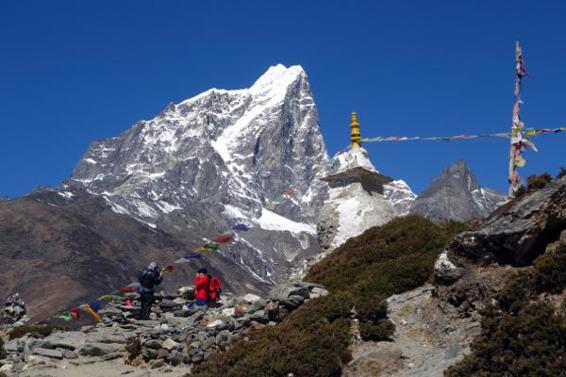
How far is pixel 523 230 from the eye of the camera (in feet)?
46.1

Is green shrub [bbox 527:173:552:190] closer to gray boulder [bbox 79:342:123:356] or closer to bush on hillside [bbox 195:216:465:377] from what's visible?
bush on hillside [bbox 195:216:465:377]

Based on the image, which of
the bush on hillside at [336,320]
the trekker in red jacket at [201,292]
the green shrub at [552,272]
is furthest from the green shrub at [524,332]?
the trekker in red jacket at [201,292]

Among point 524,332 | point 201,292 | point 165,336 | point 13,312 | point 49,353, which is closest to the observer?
point 524,332

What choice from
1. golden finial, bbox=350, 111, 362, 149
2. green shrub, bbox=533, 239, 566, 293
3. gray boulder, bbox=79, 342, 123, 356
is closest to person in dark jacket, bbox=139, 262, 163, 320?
gray boulder, bbox=79, 342, 123, 356

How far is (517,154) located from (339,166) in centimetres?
607

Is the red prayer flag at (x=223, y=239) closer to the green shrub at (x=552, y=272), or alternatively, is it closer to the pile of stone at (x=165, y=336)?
the pile of stone at (x=165, y=336)

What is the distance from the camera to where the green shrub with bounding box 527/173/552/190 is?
617 inches

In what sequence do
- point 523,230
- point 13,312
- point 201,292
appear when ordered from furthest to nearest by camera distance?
1. point 13,312
2. point 201,292
3. point 523,230

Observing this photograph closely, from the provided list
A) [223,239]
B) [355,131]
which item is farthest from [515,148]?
[223,239]

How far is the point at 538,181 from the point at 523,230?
2.18m

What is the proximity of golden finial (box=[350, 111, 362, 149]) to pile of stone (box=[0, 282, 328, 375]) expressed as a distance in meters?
8.28

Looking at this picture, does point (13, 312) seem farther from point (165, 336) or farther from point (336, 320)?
point (336, 320)

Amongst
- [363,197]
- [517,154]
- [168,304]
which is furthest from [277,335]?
[517,154]

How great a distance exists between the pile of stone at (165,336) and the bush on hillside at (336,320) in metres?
0.96
